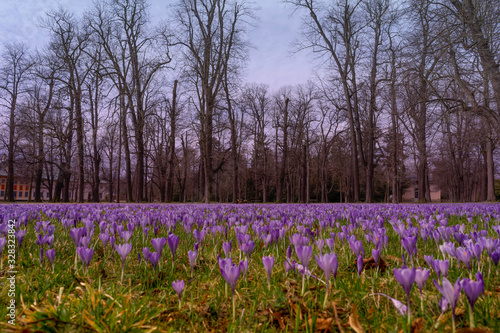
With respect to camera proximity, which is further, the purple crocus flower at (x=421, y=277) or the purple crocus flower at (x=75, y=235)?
the purple crocus flower at (x=75, y=235)

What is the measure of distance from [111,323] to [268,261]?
0.72m

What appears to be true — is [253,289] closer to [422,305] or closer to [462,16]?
[422,305]

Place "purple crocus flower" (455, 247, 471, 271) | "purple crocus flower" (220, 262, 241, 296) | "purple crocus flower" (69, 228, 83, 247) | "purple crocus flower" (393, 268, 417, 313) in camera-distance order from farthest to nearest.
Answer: "purple crocus flower" (69, 228, 83, 247), "purple crocus flower" (455, 247, 471, 271), "purple crocus flower" (220, 262, 241, 296), "purple crocus flower" (393, 268, 417, 313)

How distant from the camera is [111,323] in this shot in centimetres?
118

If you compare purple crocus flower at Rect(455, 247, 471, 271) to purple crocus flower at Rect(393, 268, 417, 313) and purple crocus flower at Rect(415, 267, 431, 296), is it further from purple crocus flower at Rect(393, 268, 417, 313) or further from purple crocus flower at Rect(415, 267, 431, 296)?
purple crocus flower at Rect(393, 268, 417, 313)

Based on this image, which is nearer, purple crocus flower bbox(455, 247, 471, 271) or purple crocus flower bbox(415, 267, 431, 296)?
purple crocus flower bbox(415, 267, 431, 296)

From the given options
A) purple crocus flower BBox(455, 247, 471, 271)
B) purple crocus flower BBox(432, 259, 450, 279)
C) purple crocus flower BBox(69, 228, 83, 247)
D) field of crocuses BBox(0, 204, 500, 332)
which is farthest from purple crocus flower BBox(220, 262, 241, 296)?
purple crocus flower BBox(69, 228, 83, 247)

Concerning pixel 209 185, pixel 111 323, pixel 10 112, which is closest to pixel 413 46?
pixel 209 185

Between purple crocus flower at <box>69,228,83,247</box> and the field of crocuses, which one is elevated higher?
purple crocus flower at <box>69,228,83,247</box>

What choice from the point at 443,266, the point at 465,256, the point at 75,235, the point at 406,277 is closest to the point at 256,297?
the point at 406,277

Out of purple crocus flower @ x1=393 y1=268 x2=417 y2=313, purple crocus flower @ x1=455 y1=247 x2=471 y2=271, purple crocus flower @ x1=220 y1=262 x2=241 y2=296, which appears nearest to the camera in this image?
purple crocus flower @ x1=393 y1=268 x2=417 y2=313

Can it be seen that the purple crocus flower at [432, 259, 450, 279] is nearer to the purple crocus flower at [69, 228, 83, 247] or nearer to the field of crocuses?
the field of crocuses

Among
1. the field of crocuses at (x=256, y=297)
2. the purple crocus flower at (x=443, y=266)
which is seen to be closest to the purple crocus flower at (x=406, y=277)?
the field of crocuses at (x=256, y=297)

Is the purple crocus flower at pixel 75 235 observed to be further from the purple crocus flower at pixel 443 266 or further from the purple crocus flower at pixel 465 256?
the purple crocus flower at pixel 465 256
